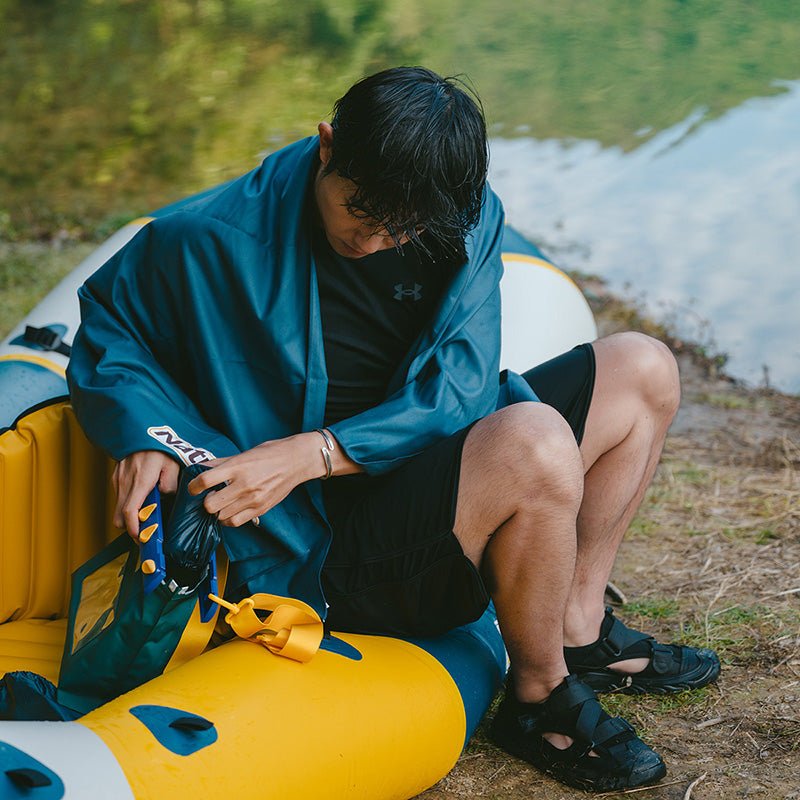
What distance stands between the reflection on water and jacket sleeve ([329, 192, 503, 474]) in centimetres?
238

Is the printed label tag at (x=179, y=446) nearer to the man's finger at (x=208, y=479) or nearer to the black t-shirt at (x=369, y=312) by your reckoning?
the man's finger at (x=208, y=479)

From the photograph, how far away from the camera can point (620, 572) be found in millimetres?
2539

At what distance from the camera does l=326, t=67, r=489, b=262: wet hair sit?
59.2 inches

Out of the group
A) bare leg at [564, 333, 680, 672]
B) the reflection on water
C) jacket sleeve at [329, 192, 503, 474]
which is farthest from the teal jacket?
the reflection on water

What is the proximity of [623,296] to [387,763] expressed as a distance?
321 centimetres

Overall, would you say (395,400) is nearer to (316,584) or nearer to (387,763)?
(316,584)

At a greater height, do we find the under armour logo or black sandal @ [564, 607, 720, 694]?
the under armour logo

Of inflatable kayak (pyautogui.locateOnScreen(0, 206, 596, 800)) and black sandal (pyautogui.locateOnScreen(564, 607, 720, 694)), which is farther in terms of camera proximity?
black sandal (pyautogui.locateOnScreen(564, 607, 720, 694))

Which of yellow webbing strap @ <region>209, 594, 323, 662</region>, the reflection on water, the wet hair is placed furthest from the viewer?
the reflection on water

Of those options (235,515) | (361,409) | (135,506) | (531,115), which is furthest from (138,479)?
(531,115)

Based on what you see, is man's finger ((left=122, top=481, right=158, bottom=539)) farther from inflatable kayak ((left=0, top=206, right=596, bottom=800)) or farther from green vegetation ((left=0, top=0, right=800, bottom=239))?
green vegetation ((left=0, top=0, right=800, bottom=239))

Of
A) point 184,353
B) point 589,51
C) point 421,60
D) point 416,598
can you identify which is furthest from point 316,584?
point 589,51

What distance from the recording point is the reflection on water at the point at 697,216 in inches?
182

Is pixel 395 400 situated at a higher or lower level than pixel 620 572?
higher
